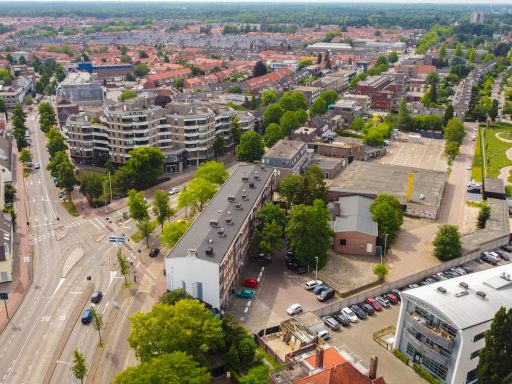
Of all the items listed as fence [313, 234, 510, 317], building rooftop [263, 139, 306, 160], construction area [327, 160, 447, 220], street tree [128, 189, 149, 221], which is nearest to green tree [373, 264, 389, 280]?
fence [313, 234, 510, 317]

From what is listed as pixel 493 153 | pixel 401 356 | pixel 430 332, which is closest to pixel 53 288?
pixel 401 356

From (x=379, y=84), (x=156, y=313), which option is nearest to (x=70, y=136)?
(x=156, y=313)

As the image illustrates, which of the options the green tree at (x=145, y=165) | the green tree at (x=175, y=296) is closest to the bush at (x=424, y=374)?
the green tree at (x=175, y=296)

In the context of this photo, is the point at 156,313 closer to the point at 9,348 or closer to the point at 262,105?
the point at 9,348

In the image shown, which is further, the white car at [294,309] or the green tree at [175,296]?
the white car at [294,309]

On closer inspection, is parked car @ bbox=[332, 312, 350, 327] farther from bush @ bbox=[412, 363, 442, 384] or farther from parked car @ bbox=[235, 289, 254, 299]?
parked car @ bbox=[235, 289, 254, 299]

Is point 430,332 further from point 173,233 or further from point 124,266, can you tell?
point 124,266

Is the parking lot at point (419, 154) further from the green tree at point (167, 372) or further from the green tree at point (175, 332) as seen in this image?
the green tree at point (167, 372)
